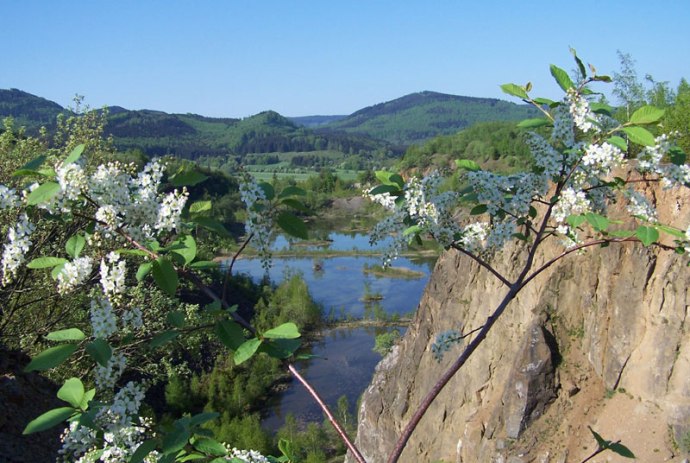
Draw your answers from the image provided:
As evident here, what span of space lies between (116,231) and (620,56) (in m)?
24.6

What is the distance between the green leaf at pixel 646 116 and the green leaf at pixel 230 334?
188 centimetres

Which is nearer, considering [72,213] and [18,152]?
[72,213]

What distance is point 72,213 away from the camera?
78.7 inches

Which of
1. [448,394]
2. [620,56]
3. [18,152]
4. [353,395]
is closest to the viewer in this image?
[18,152]

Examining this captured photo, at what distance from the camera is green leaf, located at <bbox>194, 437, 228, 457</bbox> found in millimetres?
1899

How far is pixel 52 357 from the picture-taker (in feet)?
5.78

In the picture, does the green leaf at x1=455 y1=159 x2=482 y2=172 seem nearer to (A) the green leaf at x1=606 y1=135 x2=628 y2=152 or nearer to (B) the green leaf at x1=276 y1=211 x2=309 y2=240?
(A) the green leaf at x1=606 y1=135 x2=628 y2=152

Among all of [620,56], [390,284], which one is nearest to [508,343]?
[620,56]

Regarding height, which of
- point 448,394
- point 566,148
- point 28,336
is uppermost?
point 566,148

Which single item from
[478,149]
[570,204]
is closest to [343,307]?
[570,204]

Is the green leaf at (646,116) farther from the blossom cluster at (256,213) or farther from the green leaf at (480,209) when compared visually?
the blossom cluster at (256,213)

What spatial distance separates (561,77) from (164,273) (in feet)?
6.34

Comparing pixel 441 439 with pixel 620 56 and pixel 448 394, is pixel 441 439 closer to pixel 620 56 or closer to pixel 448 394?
pixel 448 394

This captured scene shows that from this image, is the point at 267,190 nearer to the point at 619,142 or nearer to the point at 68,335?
the point at 68,335
